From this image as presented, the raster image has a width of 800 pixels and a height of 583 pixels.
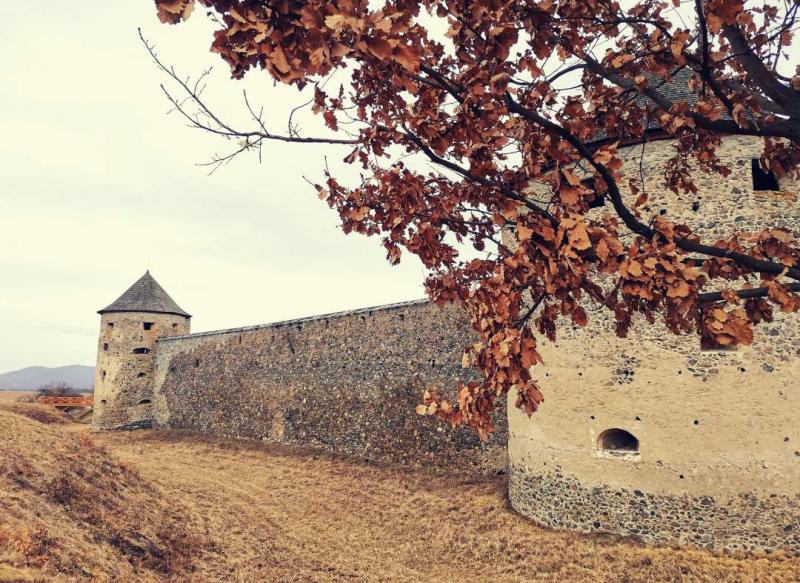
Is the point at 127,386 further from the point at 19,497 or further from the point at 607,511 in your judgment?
the point at 607,511

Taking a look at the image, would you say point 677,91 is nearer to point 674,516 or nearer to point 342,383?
point 674,516

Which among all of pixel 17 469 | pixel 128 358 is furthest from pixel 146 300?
pixel 17 469

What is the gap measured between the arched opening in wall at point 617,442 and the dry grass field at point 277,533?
57.4 inches

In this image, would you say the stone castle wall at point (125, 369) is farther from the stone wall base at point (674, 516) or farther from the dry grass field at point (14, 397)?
the stone wall base at point (674, 516)

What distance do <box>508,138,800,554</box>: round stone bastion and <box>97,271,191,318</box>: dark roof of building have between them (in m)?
23.5

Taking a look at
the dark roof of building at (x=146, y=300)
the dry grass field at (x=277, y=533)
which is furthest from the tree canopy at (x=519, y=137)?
the dark roof of building at (x=146, y=300)

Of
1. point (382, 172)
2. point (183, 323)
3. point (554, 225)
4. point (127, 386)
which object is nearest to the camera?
point (554, 225)

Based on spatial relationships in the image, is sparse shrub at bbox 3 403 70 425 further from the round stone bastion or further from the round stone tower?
the round stone bastion

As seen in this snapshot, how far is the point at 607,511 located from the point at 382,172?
24.4 ft

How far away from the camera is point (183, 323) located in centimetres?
2798

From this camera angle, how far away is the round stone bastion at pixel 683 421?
7.64m

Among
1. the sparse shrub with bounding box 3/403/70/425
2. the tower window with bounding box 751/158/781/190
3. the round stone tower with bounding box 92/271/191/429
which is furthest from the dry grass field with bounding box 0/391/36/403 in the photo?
the tower window with bounding box 751/158/781/190

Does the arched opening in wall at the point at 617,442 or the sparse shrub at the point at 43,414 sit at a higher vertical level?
the arched opening in wall at the point at 617,442

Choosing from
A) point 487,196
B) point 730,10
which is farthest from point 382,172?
point 730,10
